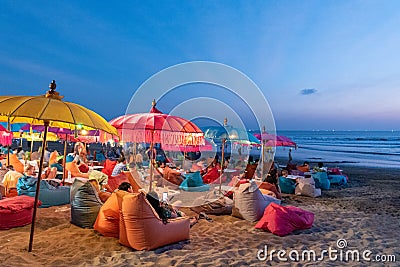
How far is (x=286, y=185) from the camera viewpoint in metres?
9.76

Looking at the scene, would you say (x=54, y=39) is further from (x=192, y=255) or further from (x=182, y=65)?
(x=192, y=255)

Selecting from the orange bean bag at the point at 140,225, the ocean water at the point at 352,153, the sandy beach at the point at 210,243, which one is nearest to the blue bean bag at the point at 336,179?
the sandy beach at the point at 210,243

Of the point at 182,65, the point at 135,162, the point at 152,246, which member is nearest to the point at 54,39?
the point at 135,162

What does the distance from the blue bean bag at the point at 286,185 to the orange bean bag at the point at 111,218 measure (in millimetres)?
6552

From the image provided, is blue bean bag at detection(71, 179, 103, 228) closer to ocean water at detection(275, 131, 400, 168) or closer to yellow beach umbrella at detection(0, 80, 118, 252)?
yellow beach umbrella at detection(0, 80, 118, 252)

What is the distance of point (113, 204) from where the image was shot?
15.6 ft

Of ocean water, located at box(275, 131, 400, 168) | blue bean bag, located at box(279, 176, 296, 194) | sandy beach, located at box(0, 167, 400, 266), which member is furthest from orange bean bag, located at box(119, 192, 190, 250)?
ocean water, located at box(275, 131, 400, 168)

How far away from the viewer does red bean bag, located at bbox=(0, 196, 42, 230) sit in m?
4.96

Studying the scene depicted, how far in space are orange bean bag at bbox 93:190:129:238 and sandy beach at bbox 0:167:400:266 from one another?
4.8 inches

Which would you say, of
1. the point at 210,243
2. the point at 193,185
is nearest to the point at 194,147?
the point at 193,185

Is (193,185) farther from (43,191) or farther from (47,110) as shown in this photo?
(47,110)

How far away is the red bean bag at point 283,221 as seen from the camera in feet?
17.2

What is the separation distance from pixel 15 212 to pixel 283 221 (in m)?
4.70

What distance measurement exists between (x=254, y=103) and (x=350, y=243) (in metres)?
3.34
